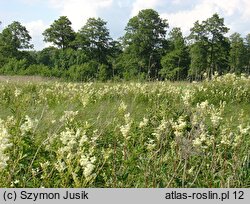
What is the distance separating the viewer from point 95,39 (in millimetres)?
60031

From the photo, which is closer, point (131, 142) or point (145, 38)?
point (131, 142)

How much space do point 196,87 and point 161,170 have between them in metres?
6.99

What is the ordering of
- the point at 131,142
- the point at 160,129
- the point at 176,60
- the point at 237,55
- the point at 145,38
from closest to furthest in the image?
the point at 160,129, the point at 131,142, the point at 176,60, the point at 145,38, the point at 237,55

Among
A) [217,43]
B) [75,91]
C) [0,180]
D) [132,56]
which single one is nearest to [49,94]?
[75,91]

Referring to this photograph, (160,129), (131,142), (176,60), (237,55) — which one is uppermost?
(237,55)

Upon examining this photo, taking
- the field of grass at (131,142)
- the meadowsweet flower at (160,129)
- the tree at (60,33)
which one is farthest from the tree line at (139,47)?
the meadowsweet flower at (160,129)

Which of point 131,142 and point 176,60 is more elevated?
point 176,60

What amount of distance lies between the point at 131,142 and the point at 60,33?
5809 cm

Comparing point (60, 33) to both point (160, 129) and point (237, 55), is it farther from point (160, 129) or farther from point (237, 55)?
point (160, 129)

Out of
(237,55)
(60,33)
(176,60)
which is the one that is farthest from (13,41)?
(237,55)

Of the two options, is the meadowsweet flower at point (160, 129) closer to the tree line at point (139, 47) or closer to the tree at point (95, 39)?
the tree line at point (139, 47)

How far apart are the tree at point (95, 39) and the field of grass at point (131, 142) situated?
157 ft

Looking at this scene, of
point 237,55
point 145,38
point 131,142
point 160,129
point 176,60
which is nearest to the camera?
point 160,129
